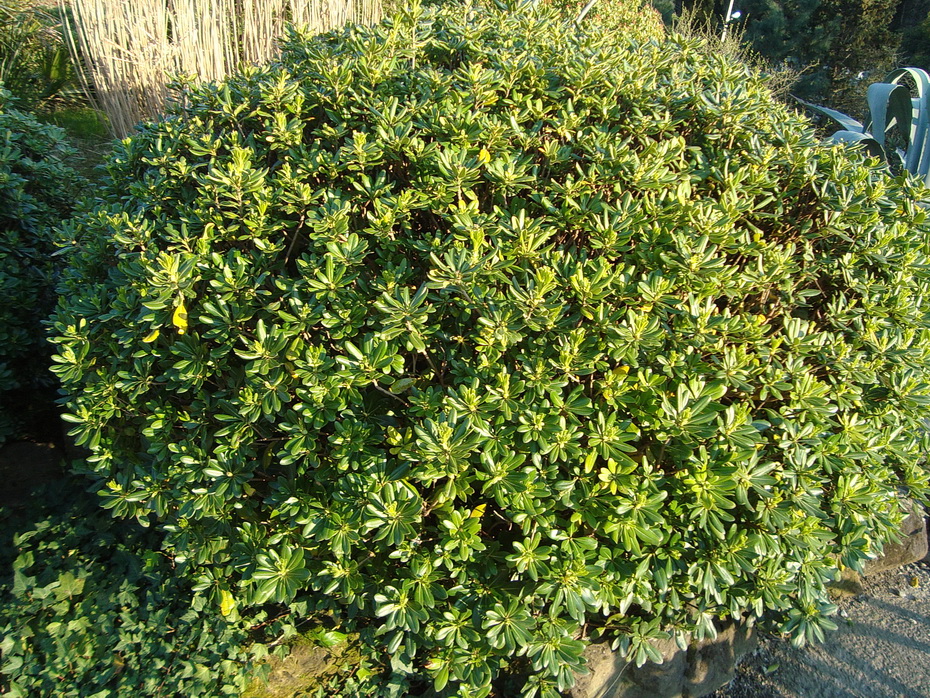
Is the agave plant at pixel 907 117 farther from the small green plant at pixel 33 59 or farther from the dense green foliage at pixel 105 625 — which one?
the small green plant at pixel 33 59

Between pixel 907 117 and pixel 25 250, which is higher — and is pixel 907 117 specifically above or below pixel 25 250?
above

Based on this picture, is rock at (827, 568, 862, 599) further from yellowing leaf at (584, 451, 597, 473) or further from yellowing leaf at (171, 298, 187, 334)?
yellowing leaf at (171, 298, 187, 334)

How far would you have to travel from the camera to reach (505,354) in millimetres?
2232

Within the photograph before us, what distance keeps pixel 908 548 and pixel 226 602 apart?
3.36m

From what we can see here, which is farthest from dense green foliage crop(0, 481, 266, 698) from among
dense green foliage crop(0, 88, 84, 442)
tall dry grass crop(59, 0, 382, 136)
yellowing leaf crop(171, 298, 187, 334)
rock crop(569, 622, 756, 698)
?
tall dry grass crop(59, 0, 382, 136)

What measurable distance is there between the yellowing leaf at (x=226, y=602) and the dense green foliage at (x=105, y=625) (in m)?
0.14

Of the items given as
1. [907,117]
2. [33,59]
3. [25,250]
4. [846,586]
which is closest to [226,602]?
[25,250]

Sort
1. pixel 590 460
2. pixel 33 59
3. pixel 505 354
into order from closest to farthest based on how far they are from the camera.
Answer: pixel 590 460, pixel 505 354, pixel 33 59

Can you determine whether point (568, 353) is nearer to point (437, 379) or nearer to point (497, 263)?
point (497, 263)

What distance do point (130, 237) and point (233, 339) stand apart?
698 millimetres

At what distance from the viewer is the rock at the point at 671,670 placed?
2561mm

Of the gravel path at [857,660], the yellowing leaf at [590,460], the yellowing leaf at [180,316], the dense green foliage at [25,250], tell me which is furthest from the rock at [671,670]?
the dense green foliage at [25,250]

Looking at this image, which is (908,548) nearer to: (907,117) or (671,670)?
(671,670)

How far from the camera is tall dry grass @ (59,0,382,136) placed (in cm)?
531
